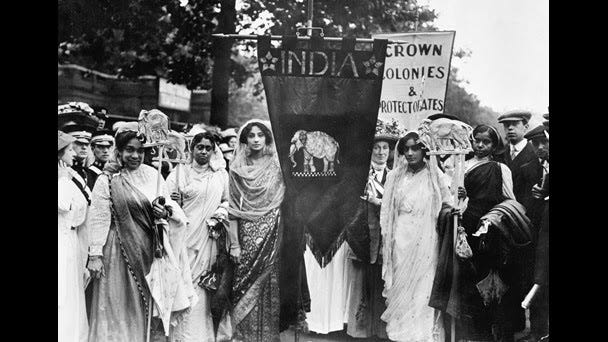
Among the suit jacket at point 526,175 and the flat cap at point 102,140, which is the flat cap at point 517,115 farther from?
the flat cap at point 102,140

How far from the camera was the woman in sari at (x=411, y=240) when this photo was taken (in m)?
6.34

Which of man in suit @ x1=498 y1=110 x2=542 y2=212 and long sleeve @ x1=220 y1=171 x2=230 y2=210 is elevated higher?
man in suit @ x1=498 y1=110 x2=542 y2=212

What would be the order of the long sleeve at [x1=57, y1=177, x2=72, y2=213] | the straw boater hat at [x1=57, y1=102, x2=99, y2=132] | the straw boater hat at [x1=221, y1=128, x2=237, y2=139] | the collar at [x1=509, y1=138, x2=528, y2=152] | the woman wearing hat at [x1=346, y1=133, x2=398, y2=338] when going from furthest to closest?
1. the straw boater hat at [x1=221, y1=128, x2=237, y2=139]
2. the woman wearing hat at [x1=346, y1=133, x2=398, y2=338]
3. the straw boater hat at [x1=57, y1=102, x2=99, y2=132]
4. the collar at [x1=509, y1=138, x2=528, y2=152]
5. the long sleeve at [x1=57, y1=177, x2=72, y2=213]

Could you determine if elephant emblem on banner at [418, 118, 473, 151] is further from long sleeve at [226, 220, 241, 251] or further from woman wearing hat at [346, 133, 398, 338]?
long sleeve at [226, 220, 241, 251]

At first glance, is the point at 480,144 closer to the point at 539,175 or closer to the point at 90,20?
the point at 539,175

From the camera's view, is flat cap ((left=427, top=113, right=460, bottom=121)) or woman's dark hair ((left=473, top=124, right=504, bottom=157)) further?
flat cap ((left=427, top=113, right=460, bottom=121))

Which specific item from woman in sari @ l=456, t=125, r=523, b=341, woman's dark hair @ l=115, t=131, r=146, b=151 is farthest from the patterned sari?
woman in sari @ l=456, t=125, r=523, b=341

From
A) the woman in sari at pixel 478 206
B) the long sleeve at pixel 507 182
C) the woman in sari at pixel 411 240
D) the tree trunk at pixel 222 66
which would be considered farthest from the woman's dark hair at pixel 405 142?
the tree trunk at pixel 222 66

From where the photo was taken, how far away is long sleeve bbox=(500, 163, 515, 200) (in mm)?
6246

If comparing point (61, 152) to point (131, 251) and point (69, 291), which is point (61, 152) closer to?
point (131, 251)
